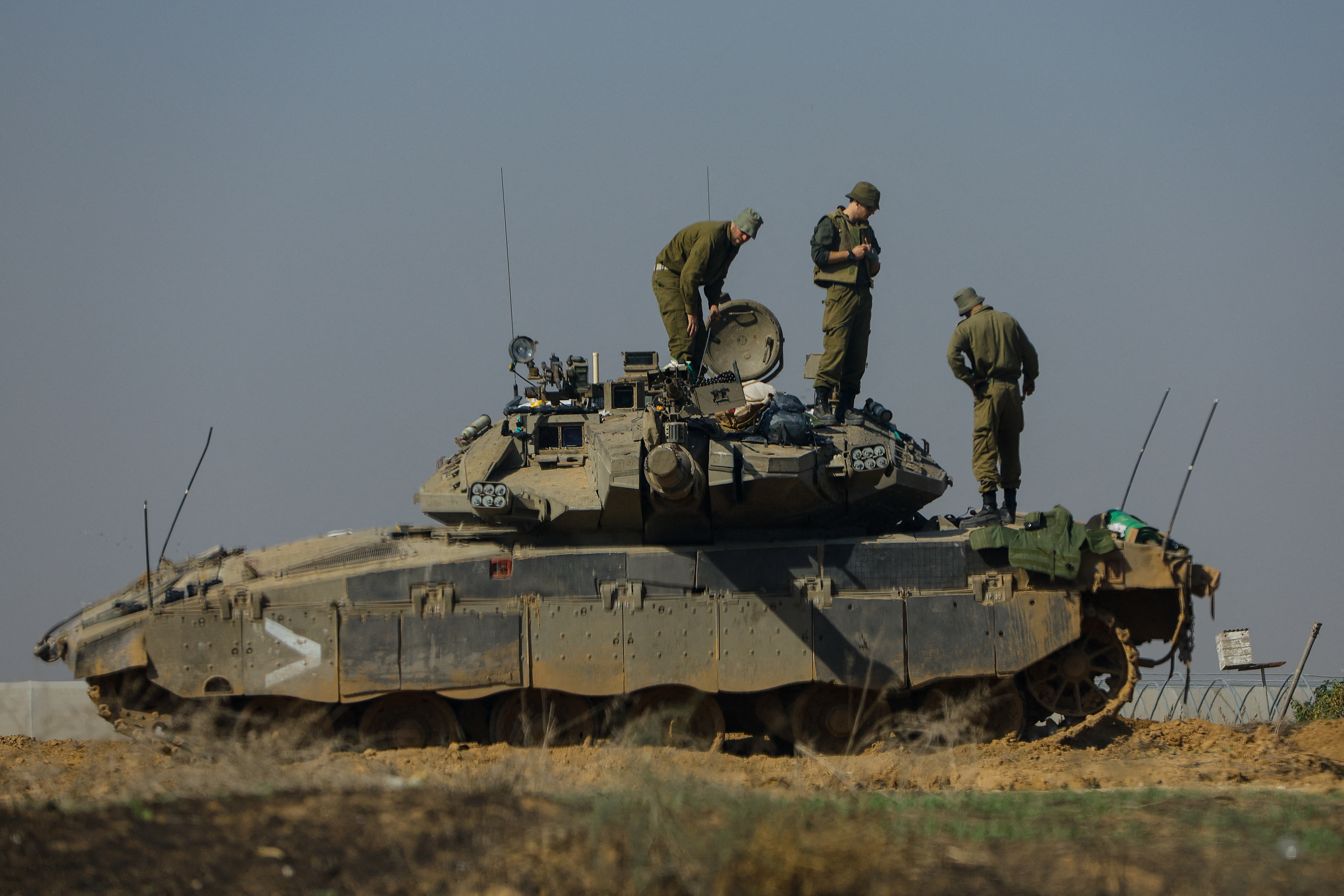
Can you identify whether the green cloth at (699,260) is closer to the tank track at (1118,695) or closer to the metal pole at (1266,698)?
the tank track at (1118,695)

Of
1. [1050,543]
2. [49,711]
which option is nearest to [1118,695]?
[1050,543]

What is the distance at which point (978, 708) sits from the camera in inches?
557

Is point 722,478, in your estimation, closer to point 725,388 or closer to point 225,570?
point 725,388

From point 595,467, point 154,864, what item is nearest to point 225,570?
point 595,467

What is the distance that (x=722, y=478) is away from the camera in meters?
14.1

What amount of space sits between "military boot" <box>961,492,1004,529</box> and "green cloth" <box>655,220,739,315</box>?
4257 millimetres

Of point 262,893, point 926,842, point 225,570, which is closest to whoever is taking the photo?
point 262,893

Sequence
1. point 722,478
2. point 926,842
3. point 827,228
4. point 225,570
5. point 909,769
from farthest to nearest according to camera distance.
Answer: point 827,228
point 225,570
point 722,478
point 909,769
point 926,842

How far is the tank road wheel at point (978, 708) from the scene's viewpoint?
555 inches

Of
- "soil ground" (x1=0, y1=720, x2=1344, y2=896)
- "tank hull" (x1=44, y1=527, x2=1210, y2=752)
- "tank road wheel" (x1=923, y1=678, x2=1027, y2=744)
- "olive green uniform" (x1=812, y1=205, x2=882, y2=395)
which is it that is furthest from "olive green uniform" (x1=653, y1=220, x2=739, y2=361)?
"soil ground" (x1=0, y1=720, x2=1344, y2=896)

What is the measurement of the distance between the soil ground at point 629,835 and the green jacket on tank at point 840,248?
697cm

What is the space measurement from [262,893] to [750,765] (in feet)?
21.7

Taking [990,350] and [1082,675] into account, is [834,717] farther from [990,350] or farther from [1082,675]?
[990,350]

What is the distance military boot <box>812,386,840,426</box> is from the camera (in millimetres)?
16266
